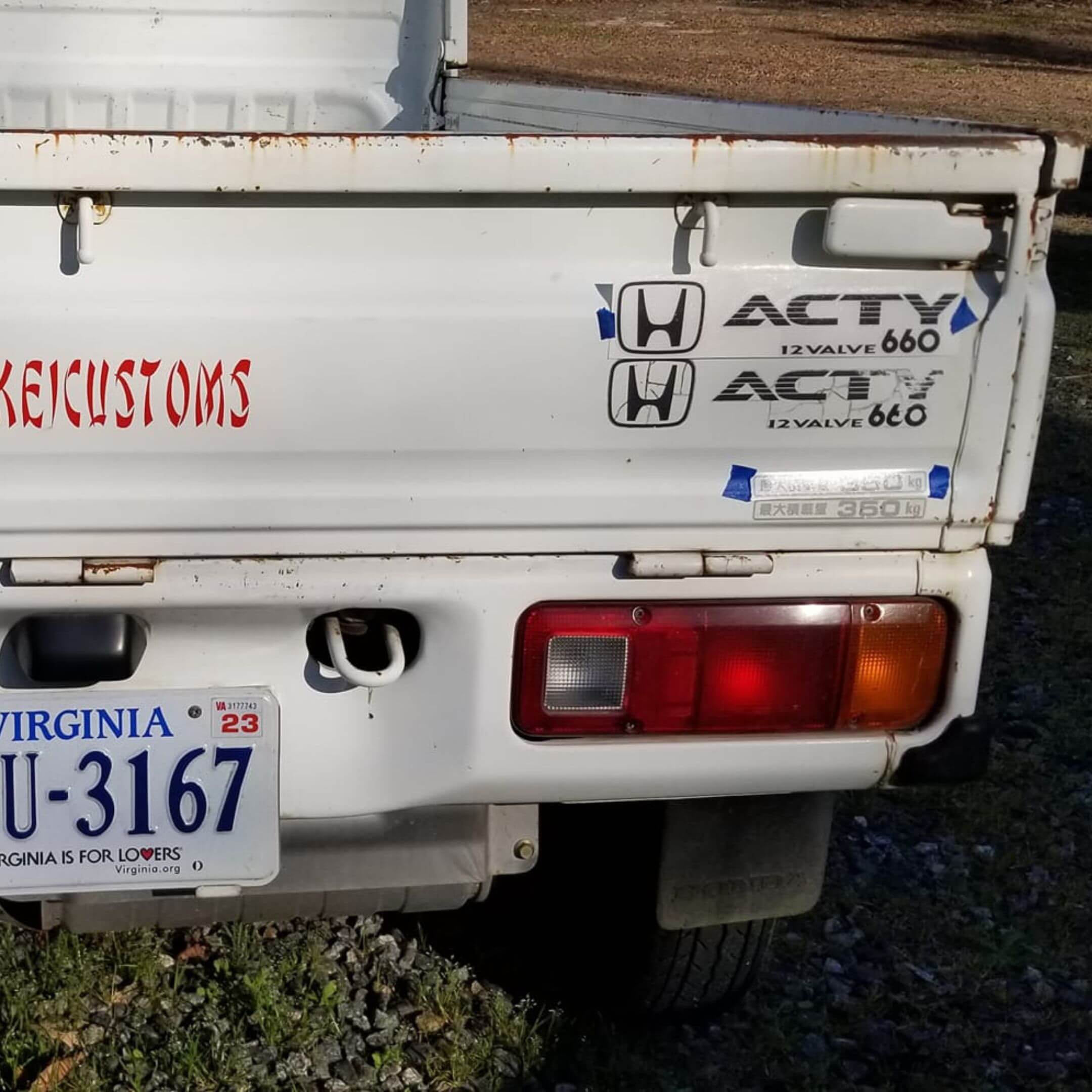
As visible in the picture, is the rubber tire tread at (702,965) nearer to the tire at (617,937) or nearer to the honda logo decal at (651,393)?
the tire at (617,937)

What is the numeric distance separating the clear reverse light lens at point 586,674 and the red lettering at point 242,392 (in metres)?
0.47

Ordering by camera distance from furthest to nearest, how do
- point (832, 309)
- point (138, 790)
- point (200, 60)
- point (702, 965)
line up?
point (200, 60), point (702, 965), point (138, 790), point (832, 309)

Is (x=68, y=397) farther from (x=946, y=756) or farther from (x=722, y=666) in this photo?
(x=946, y=756)

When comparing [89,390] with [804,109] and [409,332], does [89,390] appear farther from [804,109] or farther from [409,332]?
[804,109]

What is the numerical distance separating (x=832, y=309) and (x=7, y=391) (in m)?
0.98

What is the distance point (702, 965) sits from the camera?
2555 millimetres

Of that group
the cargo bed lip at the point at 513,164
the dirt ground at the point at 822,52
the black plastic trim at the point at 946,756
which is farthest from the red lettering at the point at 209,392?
the dirt ground at the point at 822,52

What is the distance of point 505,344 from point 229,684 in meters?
0.58

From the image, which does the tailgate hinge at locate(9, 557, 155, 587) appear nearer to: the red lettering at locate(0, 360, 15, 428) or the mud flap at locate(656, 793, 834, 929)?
the red lettering at locate(0, 360, 15, 428)

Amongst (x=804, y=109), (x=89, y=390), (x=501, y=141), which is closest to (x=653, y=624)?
(x=501, y=141)

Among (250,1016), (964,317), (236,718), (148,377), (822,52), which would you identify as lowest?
(250,1016)

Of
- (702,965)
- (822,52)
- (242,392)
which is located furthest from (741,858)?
(822,52)

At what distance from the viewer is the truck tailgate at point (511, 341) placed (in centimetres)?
169

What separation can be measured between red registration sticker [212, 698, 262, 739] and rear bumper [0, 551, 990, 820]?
0.10 feet
